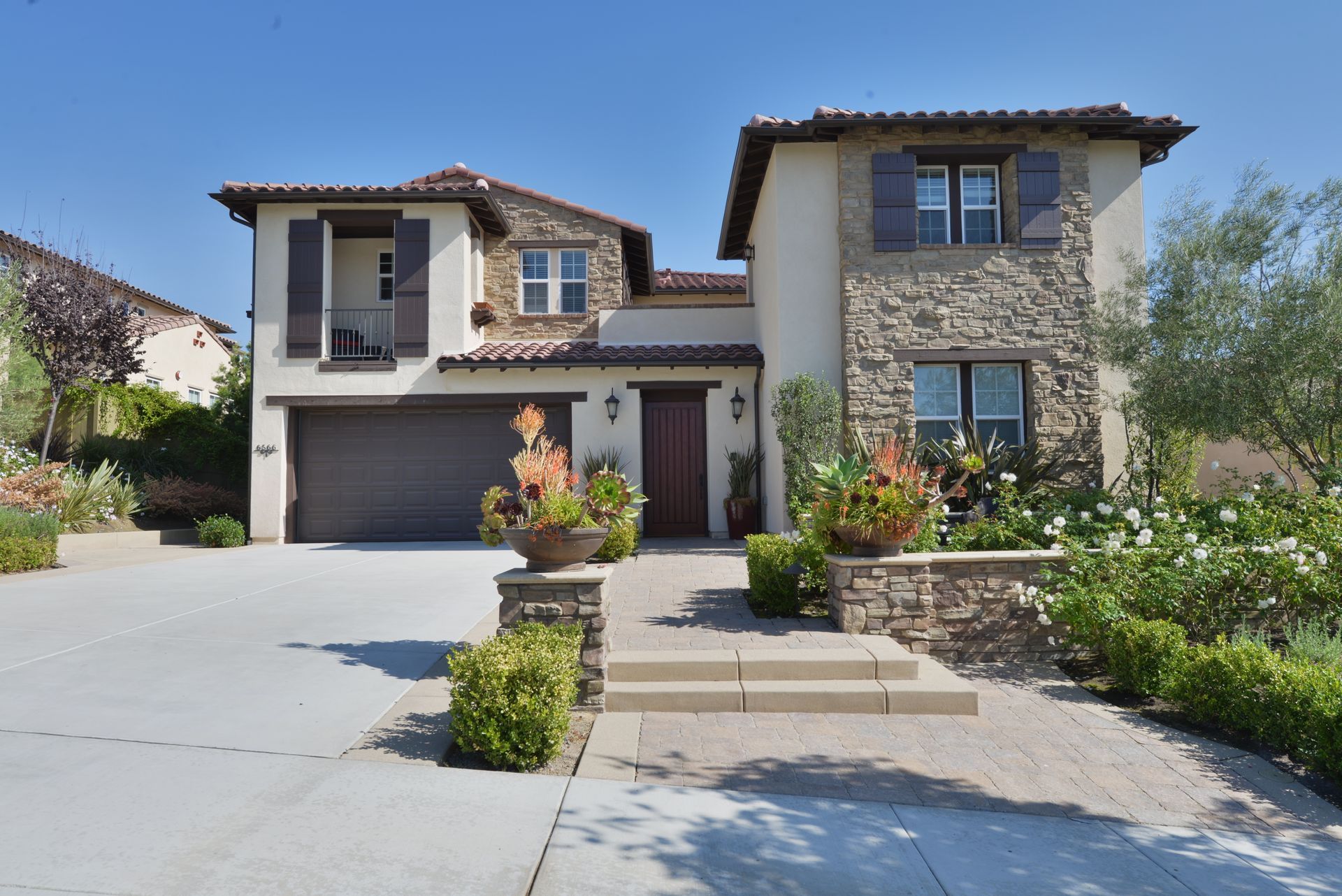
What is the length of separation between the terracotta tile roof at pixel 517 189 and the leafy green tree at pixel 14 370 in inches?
273

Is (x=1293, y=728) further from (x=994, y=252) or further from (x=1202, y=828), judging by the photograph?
(x=994, y=252)

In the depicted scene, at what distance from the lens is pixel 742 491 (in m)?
13.4

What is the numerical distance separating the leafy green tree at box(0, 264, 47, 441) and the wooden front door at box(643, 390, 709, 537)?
416 inches

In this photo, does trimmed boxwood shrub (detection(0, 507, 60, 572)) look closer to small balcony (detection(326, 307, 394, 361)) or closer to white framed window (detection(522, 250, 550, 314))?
small balcony (detection(326, 307, 394, 361))

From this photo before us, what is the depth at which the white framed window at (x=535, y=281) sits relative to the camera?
51.5ft

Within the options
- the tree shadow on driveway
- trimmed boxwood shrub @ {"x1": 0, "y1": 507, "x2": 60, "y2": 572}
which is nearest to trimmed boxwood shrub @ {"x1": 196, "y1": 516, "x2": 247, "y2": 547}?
trimmed boxwood shrub @ {"x1": 0, "y1": 507, "x2": 60, "y2": 572}

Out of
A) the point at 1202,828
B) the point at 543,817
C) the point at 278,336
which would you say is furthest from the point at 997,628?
the point at 278,336

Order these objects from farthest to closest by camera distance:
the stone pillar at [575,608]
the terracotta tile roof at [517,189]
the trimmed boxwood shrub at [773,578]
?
the terracotta tile roof at [517,189] < the trimmed boxwood shrub at [773,578] < the stone pillar at [575,608]

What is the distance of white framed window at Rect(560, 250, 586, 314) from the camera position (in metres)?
15.6

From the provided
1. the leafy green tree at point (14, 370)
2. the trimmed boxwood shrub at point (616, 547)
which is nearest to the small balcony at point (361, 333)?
the leafy green tree at point (14, 370)

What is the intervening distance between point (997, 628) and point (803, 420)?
4905 millimetres

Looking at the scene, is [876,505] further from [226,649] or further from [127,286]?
[127,286]

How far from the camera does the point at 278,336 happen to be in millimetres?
13695

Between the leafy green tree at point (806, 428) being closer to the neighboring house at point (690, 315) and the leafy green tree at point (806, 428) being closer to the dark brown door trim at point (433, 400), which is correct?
the neighboring house at point (690, 315)
